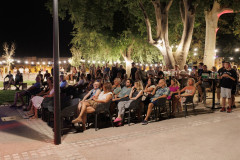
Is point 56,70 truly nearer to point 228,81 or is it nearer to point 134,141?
point 134,141

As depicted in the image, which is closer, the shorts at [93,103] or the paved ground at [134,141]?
the paved ground at [134,141]

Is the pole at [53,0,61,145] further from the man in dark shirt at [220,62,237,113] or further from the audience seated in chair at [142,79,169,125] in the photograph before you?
the man in dark shirt at [220,62,237,113]

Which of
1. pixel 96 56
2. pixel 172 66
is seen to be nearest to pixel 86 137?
pixel 172 66

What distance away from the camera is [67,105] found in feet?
21.3

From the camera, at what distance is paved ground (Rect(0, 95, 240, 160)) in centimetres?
484

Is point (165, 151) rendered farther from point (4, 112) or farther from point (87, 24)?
point (87, 24)

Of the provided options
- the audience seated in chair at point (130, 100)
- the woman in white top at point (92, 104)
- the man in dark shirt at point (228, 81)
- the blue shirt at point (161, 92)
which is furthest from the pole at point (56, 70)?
the man in dark shirt at point (228, 81)

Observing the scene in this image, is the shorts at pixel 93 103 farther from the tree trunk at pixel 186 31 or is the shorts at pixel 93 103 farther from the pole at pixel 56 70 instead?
the tree trunk at pixel 186 31

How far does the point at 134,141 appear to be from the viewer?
222 inches

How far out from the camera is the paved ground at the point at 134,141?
4.84 metres

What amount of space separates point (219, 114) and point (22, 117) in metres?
6.47

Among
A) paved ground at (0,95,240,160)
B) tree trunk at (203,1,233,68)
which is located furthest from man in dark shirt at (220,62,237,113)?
tree trunk at (203,1,233,68)

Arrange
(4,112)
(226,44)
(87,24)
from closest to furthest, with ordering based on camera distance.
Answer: (4,112)
(87,24)
(226,44)

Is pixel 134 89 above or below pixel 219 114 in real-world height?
above
